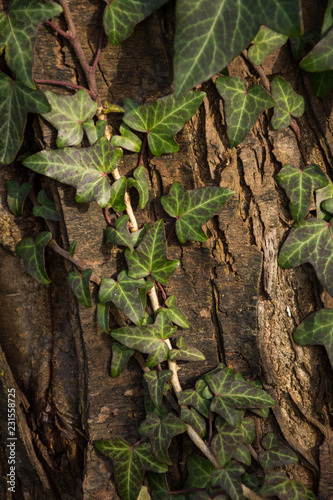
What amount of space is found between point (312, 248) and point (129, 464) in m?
0.74

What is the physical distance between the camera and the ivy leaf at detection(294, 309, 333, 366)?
101cm

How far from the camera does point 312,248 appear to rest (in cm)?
99

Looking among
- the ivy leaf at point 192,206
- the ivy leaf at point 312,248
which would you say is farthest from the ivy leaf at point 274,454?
the ivy leaf at point 192,206

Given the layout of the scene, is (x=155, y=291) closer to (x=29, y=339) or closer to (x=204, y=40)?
(x=29, y=339)

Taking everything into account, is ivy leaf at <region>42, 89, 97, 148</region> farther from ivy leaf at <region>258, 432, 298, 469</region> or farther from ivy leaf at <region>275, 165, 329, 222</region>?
ivy leaf at <region>258, 432, 298, 469</region>

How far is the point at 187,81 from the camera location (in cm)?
72

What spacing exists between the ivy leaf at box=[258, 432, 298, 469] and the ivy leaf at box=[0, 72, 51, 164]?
38.6 inches

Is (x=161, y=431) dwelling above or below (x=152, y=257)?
below

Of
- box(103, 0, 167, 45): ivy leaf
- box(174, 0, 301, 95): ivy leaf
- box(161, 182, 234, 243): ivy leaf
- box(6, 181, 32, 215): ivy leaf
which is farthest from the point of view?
box(6, 181, 32, 215): ivy leaf

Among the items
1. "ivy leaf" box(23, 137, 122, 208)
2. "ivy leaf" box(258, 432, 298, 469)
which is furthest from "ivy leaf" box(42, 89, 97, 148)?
"ivy leaf" box(258, 432, 298, 469)

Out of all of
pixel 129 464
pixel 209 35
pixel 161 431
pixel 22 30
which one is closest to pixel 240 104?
pixel 209 35

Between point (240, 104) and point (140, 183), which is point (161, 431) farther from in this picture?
point (240, 104)

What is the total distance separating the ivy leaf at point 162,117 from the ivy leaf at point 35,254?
1.18 ft

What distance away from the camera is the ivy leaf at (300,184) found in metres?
0.99
